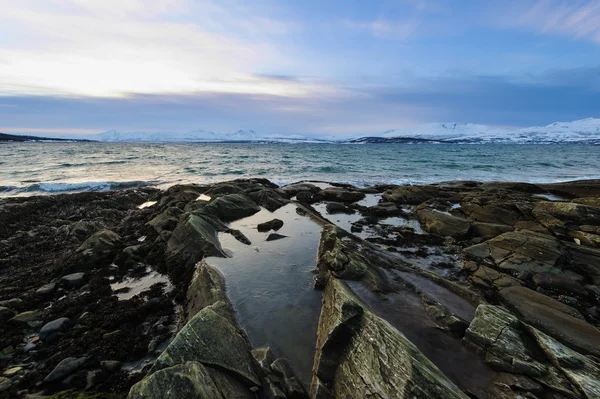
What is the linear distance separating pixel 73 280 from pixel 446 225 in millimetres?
16530

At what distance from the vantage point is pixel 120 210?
856 inches

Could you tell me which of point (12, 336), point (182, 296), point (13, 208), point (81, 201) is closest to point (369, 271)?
point (182, 296)

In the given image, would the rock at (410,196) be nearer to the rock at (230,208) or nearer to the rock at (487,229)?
the rock at (487,229)

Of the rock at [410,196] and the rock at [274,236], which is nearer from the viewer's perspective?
the rock at [274,236]

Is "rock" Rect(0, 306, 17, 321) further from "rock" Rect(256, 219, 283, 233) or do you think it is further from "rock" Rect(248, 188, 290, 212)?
"rock" Rect(248, 188, 290, 212)

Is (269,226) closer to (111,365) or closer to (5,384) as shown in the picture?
(111,365)

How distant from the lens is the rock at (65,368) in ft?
19.3

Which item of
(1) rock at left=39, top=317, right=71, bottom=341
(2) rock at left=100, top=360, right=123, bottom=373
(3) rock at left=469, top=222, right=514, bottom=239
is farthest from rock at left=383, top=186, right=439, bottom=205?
(1) rock at left=39, top=317, right=71, bottom=341

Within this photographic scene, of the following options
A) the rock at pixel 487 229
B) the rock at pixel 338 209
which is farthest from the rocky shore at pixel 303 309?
the rock at pixel 338 209

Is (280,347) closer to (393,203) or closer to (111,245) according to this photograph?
(111,245)

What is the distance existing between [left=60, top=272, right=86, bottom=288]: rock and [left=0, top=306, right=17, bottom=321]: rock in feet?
5.37

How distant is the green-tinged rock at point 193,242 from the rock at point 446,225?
11.1m

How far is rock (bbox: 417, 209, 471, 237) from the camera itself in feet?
47.4

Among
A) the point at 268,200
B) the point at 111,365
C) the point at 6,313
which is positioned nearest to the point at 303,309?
the point at 111,365
